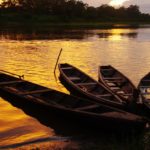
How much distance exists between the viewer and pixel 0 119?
16.5 m

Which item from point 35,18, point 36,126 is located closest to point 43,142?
point 36,126

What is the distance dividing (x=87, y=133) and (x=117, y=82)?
21.3ft

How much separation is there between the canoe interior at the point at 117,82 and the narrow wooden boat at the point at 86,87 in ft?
1.67

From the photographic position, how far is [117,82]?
21.0m

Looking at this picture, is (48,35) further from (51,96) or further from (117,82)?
(51,96)

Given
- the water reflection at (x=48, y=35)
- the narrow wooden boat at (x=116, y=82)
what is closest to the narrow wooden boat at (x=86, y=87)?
the narrow wooden boat at (x=116, y=82)

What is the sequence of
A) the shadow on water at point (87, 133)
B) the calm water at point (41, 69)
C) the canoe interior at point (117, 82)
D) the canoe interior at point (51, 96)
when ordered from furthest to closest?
the canoe interior at point (117, 82) → the canoe interior at point (51, 96) → the calm water at point (41, 69) → the shadow on water at point (87, 133)

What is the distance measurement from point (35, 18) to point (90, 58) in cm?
8462

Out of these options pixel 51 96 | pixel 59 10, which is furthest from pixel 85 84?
pixel 59 10

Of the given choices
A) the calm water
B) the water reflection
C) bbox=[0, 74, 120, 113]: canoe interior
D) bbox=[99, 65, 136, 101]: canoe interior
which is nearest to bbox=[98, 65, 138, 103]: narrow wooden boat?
bbox=[99, 65, 136, 101]: canoe interior

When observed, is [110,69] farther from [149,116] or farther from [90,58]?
[90,58]

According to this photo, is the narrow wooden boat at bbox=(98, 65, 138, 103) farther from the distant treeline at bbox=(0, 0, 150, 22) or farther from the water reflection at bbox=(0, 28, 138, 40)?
the distant treeline at bbox=(0, 0, 150, 22)

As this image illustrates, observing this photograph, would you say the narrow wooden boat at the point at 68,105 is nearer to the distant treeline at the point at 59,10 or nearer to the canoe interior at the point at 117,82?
the canoe interior at the point at 117,82

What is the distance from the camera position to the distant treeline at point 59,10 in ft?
421
